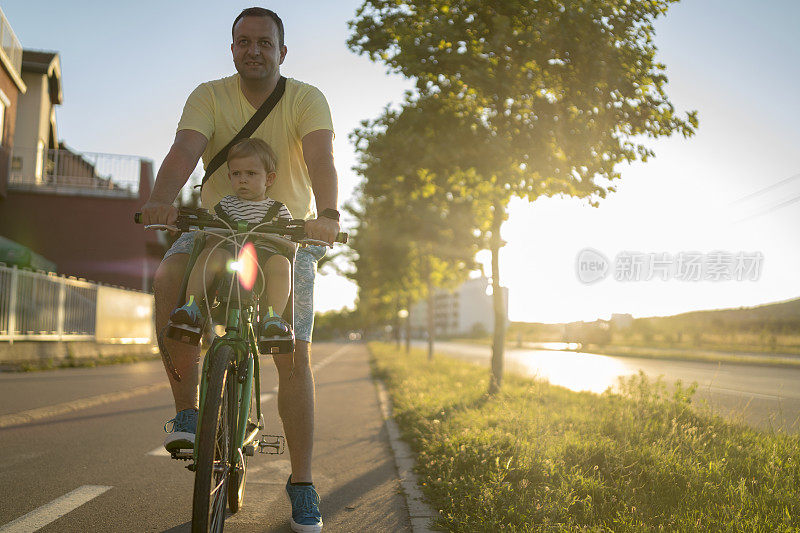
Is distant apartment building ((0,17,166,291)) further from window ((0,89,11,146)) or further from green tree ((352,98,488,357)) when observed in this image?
green tree ((352,98,488,357))

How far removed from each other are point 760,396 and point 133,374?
412 inches

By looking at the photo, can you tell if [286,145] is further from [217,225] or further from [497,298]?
[497,298]

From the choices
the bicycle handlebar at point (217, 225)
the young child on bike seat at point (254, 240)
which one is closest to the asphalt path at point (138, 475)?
the young child on bike seat at point (254, 240)

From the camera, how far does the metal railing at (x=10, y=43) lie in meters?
19.0

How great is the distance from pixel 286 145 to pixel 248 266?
0.74 metres

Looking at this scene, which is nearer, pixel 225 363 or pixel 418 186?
pixel 225 363

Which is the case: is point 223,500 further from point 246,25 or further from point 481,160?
point 481,160

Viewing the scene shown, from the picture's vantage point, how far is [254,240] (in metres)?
2.79

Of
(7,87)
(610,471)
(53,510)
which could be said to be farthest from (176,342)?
(7,87)

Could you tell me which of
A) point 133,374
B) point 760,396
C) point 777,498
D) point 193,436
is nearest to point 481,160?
point 760,396

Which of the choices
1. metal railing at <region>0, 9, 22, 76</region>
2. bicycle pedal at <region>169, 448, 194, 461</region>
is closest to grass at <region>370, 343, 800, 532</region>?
bicycle pedal at <region>169, 448, 194, 461</region>

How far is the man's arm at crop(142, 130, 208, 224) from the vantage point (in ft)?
8.61

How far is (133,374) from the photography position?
1259 centimetres

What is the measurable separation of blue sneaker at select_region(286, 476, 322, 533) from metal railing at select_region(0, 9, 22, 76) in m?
19.9
